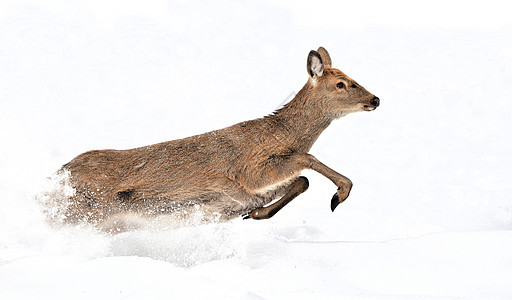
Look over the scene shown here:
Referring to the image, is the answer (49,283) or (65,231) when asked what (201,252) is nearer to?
(65,231)

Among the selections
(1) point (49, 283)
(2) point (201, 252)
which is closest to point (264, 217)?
(2) point (201, 252)

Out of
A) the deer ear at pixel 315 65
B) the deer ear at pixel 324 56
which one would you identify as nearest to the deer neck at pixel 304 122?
the deer ear at pixel 315 65

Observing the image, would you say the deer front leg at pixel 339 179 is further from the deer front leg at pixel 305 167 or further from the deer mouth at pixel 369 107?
the deer mouth at pixel 369 107

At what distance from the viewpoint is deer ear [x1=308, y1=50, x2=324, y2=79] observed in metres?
6.32

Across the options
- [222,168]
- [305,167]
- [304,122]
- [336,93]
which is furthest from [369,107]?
[222,168]

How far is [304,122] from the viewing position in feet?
21.3

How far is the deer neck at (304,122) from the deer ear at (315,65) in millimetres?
154

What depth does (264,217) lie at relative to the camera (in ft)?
20.7

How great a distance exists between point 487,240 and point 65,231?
4.48 meters

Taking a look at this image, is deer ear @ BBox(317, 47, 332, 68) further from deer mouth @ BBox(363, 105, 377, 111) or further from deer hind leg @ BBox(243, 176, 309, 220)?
deer hind leg @ BBox(243, 176, 309, 220)

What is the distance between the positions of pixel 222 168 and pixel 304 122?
96 cm

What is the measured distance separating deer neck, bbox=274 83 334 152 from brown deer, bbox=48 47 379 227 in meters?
0.01

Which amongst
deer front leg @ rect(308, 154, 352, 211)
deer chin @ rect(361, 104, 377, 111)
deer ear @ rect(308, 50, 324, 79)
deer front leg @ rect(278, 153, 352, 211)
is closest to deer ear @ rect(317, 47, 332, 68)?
deer ear @ rect(308, 50, 324, 79)

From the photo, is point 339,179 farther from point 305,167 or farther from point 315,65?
point 315,65
